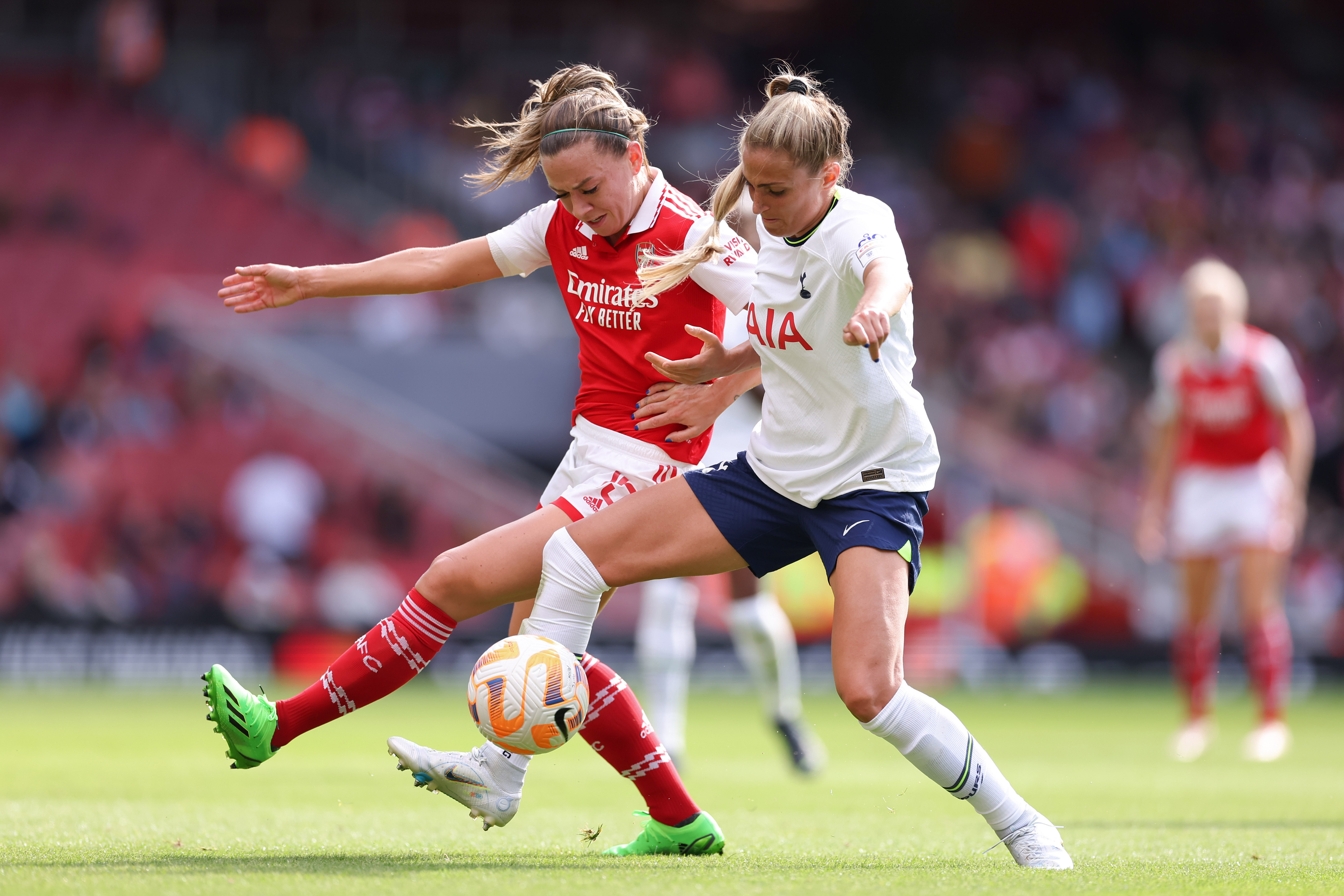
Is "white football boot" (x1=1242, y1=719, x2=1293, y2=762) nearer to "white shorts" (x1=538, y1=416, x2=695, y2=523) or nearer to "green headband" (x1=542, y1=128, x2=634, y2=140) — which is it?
"white shorts" (x1=538, y1=416, x2=695, y2=523)

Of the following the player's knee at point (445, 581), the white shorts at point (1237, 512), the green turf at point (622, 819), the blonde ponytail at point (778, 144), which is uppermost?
the white shorts at point (1237, 512)

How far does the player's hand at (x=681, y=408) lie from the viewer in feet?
16.0

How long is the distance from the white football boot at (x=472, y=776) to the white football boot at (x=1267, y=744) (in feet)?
18.6

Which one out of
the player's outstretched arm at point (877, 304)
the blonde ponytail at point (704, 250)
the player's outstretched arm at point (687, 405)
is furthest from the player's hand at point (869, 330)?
the player's outstretched arm at point (687, 405)

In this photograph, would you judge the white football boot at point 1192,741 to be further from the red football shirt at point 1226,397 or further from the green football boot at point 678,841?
the green football boot at point 678,841

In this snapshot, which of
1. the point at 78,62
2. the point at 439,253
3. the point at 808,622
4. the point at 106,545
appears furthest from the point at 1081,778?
the point at 78,62

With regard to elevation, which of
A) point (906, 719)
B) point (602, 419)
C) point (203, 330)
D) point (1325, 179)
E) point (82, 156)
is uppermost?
point (1325, 179)

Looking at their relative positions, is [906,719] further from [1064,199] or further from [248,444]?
[1064,199]

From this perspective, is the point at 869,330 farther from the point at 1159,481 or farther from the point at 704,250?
the point at 1159,481

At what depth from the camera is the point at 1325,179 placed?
21.1 m

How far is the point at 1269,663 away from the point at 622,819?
525cm

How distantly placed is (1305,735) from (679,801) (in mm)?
7281

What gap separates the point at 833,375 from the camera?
450 centimetres

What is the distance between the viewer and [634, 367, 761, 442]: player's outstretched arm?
16.0ft
